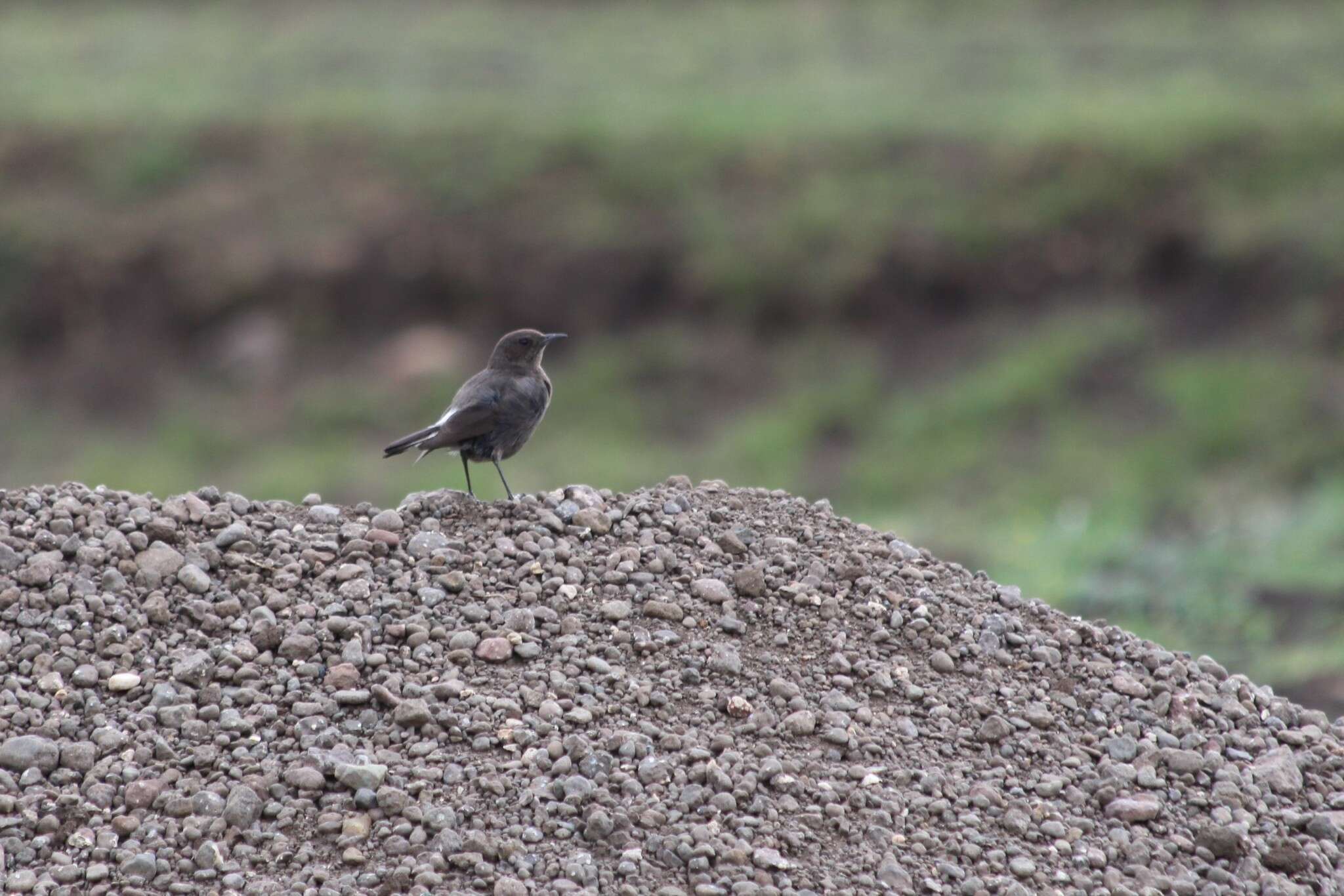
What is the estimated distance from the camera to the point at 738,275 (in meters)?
17.0

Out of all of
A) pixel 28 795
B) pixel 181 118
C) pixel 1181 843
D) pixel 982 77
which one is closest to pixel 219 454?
pixel 181 118

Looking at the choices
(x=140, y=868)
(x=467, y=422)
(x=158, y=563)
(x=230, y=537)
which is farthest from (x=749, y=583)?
(x=140, y=868)

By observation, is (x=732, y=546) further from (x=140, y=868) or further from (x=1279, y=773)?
(x=140, y=868)

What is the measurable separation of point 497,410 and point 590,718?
5.94ft

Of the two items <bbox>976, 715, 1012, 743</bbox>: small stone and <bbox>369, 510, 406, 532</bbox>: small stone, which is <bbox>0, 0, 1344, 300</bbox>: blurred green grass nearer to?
<bbox>369, 510, 406, 532</bbox>: small stone

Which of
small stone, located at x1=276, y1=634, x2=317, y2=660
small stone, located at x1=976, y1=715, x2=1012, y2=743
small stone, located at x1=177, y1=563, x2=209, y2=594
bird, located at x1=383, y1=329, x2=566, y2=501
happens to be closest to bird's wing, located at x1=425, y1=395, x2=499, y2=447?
bird, located at x1=383, y1=329, x2=566, y2=501

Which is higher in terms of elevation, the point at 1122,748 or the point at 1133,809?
the point at 1122,748

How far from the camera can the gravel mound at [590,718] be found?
456 centimetres

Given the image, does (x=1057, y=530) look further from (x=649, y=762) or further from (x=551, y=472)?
(x=649, y=762)

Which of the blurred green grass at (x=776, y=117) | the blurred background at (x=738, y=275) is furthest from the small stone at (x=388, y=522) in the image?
the blurred green grass at (x=776, y=117)

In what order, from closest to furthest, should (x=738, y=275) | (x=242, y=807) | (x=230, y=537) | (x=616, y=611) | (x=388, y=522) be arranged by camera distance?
(x=242, y=807) → (x=616, y=611) → (x=230, y=537) → (x=388, y=522) → (x=738, y=275)

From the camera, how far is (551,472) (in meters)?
14.7

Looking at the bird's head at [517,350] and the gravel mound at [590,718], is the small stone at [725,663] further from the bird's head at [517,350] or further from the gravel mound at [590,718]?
the bird's head at [517,350]

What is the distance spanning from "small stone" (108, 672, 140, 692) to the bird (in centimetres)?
134
